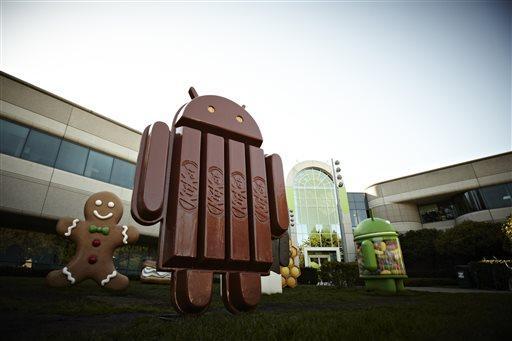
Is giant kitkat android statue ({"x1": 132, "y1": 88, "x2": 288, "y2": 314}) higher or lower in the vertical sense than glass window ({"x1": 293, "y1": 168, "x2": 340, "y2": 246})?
lower

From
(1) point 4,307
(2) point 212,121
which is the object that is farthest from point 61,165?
(2) point 212,121

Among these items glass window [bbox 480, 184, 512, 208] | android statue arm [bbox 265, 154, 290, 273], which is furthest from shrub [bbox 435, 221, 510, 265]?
android statue arm [bbox 265, 154, 290, 273]

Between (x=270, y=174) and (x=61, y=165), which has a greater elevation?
(x=61, y=165)

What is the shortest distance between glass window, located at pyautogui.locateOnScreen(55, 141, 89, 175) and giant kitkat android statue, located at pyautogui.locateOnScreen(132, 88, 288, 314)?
510 inches

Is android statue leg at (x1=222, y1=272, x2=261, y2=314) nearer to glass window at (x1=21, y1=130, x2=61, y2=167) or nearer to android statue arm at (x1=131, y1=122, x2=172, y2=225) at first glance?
android statue arm at (x1=131, y1=122, x2=172, y2=225)

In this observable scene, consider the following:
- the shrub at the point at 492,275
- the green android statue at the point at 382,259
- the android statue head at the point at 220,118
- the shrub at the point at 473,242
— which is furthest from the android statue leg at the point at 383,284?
the shrub at the point at 473,242

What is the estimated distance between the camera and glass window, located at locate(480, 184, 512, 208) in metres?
23.1

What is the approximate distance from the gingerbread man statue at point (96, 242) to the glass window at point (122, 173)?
819cm

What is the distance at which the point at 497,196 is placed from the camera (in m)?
23.6

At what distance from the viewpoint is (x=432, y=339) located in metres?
1.88

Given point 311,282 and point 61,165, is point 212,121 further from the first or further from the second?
point 311,282

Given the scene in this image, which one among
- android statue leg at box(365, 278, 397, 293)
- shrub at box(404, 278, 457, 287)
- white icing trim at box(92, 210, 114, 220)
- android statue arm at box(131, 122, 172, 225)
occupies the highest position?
white icing trim at box(92, 210, 114, 220)

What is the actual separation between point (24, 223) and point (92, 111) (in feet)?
22.0

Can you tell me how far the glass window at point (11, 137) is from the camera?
39.0ft
